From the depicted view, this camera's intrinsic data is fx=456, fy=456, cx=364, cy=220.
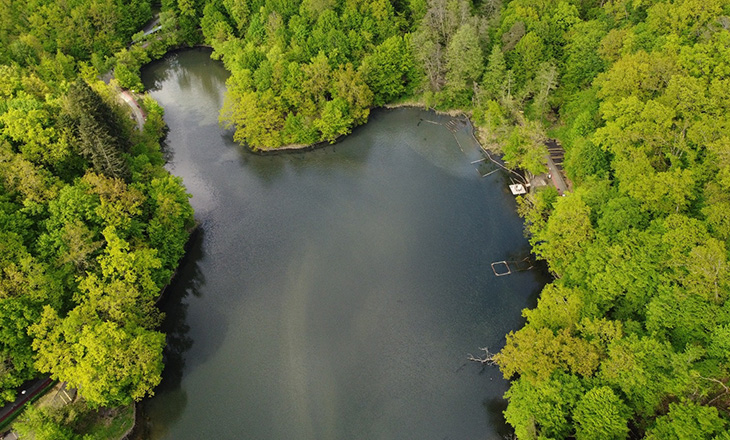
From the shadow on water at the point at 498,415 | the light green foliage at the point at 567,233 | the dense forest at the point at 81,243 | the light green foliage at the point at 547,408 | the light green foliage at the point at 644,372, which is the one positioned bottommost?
the shadow on water at the point at 498,415

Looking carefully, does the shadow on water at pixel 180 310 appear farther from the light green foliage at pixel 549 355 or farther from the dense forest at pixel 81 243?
the light green foliage at pixel 549 355

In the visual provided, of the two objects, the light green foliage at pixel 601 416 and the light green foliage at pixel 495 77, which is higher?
the light green foliage at pixel 495 77

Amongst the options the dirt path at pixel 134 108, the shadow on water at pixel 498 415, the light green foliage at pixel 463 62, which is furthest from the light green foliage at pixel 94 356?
the light green foliage at pixel 463 62

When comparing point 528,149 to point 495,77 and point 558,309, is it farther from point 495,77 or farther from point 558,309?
point 558,309

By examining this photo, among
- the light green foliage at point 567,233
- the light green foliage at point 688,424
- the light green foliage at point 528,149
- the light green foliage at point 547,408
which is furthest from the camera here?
the light green foliage at point 528,149

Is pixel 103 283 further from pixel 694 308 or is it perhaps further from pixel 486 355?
pixel 694 308

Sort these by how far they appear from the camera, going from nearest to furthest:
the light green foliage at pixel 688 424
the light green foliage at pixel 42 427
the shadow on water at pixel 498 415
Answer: the light green foliage at pixel 688 424
the light green foliage at pixel 42 427
the shadow on water at pixel 498 415

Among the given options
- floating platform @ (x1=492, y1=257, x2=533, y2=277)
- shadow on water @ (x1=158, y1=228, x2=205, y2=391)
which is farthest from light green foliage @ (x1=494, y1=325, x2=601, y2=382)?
shadow on water @ (x1=158, y1=228, x2=205, y2=391)

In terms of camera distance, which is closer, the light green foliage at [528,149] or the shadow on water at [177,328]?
the shadow on water at [177,328]
